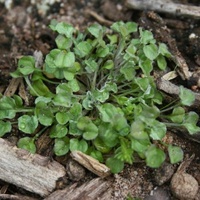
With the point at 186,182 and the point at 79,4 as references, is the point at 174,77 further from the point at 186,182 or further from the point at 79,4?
the point at 79,4

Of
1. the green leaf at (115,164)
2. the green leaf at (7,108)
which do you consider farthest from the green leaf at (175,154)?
the green leaf at (7,108)

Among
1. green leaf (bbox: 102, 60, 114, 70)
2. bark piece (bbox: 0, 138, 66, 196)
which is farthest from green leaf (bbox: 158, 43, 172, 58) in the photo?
bark piece (bbox: 0, 138, 66, 196)

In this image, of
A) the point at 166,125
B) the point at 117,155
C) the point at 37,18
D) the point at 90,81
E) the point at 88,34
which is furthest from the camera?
the point at 37,18

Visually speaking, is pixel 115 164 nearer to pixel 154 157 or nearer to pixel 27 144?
pixel 154 157

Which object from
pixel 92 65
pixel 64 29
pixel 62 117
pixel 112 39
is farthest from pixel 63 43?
pixel 62 117

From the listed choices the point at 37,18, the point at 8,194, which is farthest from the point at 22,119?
the point at 37,18

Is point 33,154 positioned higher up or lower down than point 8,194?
higher up

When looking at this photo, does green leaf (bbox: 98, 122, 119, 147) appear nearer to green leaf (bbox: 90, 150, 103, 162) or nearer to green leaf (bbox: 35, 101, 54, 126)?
green leaf (bbox: 90, 150, 103, 162)

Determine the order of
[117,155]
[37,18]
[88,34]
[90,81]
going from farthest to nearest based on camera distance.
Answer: [37,18] → [88,34] → [90,81] → [117,155]
